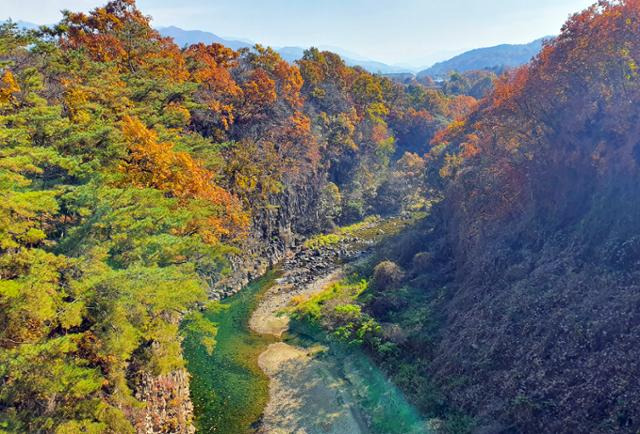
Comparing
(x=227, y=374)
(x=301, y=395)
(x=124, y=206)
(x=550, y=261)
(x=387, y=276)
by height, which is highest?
(x=124, y=206)

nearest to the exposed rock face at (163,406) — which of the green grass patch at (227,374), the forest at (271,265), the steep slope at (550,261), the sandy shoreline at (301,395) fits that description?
the forest at (271,265)

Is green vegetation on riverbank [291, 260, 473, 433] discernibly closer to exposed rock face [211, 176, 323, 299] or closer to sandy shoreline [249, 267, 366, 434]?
sandy shoreline [249, 267, 366, 434]

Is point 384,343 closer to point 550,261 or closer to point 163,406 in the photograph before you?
point 550,261

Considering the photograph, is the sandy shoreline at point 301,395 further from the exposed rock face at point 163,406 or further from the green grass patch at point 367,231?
the green grass patch at point 367,231

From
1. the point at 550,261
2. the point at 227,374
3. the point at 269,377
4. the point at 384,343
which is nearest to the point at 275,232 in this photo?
the point at 227,374

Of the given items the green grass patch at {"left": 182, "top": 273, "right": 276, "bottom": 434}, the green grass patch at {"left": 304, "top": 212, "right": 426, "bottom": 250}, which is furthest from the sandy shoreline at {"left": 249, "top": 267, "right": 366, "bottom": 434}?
the green grass patch at {"left": 304, "top": 212, "right": 426, "bottom": 250}

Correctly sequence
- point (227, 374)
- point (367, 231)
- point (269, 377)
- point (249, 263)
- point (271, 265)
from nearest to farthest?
point (269, 377) < point (227, 374) < point (249, 263) < point (271, 265) < point (367, 231)
